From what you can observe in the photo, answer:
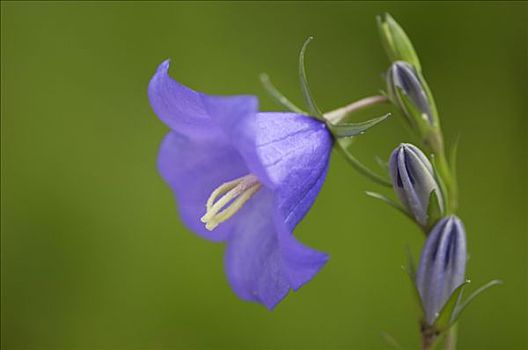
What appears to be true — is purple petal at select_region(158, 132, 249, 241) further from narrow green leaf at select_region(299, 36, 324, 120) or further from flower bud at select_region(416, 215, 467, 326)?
flower bud at select_region(416, 215, 467, 326)

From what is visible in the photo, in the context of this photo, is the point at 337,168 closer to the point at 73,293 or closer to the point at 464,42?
the point at 464,42

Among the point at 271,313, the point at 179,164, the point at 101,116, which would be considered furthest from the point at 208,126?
the point at 101,116

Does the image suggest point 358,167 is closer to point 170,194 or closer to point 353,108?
point 353,108

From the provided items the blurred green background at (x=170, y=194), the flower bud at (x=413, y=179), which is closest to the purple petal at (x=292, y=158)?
the flower bud at (x=413, y=179)

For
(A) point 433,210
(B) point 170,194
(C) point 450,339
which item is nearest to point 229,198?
(A) point 433,210

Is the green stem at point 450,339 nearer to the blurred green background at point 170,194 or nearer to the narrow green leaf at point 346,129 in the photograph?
the narrow green leaf at point 346,129
